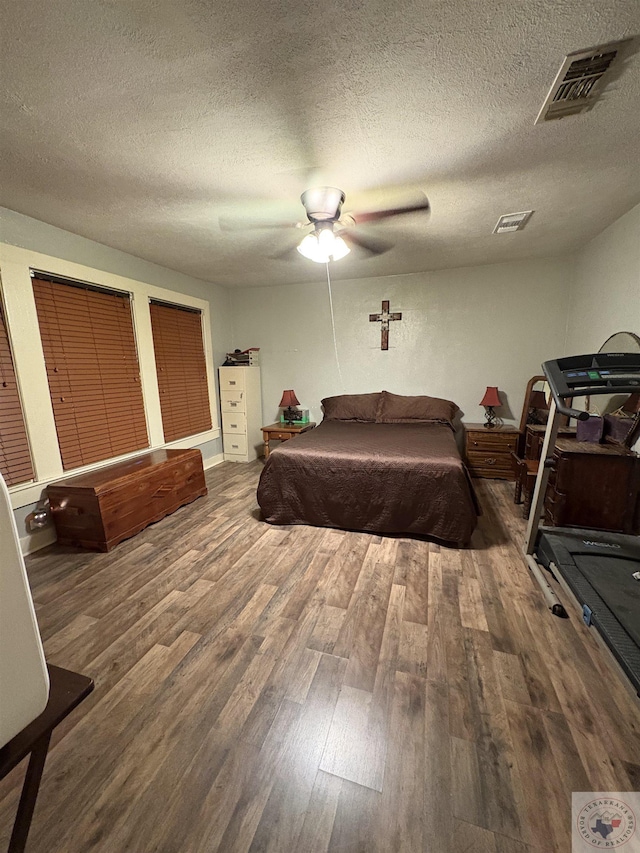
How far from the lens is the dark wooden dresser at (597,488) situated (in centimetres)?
215

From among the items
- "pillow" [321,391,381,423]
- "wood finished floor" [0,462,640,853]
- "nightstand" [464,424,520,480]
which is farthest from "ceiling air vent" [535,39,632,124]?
"pillow" [321,391,381,423]

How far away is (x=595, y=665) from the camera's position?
140cm

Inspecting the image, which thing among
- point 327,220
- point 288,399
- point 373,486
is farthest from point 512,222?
point 288,399

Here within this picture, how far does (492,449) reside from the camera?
3.55 metres

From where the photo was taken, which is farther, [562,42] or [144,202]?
[144,202]

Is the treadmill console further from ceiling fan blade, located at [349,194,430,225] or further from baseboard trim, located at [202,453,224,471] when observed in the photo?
baseboard trim, located at [202,453,224,471]

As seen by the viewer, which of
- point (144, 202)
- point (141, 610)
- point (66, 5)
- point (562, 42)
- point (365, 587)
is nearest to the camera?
point (66, 5)

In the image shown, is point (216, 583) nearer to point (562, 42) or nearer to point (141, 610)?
point (141, 610)

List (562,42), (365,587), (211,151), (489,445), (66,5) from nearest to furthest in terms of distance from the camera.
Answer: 1. (66,5)
2. (562,42)
3. (211,151)
4. (365,587)
5. (489,445)

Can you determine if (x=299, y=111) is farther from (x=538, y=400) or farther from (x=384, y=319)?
(x=538, y=400)

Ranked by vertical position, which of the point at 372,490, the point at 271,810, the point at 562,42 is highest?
the point at 562,42

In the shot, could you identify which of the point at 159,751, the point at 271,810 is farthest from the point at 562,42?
the point at 159,751

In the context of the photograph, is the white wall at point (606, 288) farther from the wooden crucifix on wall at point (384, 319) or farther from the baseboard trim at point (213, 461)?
the baseboard trim at point (213, 461)

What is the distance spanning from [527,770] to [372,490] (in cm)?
156
